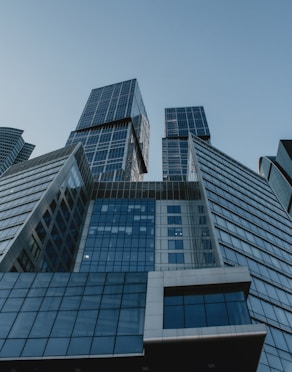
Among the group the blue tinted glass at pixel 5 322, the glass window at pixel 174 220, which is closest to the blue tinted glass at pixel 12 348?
the blue tinted glass at pixel 5 322

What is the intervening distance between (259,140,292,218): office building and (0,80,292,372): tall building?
81.6 meters

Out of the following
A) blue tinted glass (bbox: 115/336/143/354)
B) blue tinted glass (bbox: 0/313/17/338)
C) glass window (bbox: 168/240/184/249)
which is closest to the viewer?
blue tinted glass (bbox: 115/336/143/354)

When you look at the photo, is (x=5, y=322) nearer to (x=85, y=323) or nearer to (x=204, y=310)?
(x=85, y=323)

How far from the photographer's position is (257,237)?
5562 centimetres

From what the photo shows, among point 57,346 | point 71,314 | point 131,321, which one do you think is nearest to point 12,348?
point 57,346

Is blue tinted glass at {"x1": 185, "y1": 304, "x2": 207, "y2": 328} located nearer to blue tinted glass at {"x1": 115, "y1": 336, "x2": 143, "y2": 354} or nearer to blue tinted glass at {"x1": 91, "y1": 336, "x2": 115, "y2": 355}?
blue tinted glass at {"x1": 115, "y1": 336, "x2": 143, "y2": 354}

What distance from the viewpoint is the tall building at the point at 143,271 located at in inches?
1089

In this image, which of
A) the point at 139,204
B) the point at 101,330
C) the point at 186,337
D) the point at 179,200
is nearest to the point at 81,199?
the point at 139,204

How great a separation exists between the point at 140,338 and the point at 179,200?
1962 inches

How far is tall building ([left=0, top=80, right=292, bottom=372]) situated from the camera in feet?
90.7

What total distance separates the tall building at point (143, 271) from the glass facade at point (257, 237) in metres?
0.22

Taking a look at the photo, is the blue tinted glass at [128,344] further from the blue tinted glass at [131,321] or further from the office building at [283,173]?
the office building at [283,173]

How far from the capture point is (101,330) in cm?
2948

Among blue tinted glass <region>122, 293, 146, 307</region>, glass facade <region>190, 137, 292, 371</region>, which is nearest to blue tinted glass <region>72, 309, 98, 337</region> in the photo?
blue tinted glass <region>122, 293, 146, 307</region>
